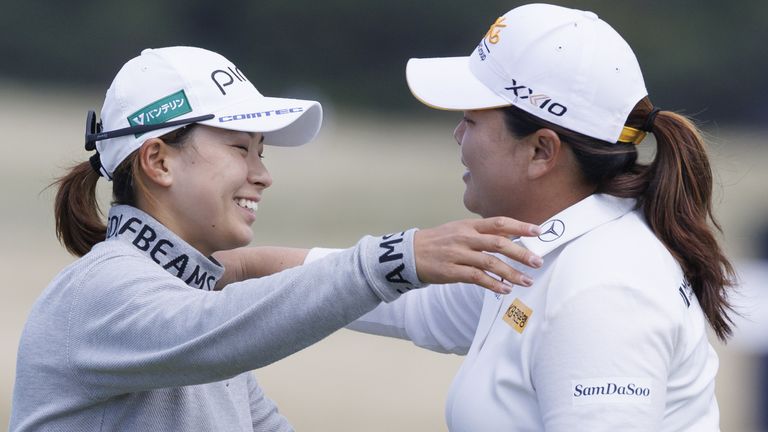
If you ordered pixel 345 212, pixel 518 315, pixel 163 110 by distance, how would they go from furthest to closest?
pixel 345 212
pixel 163 110
pixel 518 315

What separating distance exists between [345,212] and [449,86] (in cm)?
1385

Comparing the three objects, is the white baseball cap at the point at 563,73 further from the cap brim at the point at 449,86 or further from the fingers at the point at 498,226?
the fingers at the point at 498,226

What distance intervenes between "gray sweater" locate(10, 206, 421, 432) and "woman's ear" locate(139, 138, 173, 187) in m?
0.10

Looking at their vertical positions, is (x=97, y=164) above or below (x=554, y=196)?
above

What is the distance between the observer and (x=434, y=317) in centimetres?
373

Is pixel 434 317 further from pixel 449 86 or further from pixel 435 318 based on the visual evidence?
pixel 449 86

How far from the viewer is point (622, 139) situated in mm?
3105

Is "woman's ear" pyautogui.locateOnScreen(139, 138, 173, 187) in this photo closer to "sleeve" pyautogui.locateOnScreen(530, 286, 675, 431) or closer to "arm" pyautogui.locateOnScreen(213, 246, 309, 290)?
"arm" pyautogui.locateOnScreen(213, 246, 309, 290)

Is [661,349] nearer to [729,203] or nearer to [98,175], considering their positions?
[98,175]

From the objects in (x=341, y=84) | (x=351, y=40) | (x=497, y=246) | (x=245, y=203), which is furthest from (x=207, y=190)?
(x=351, y=40)

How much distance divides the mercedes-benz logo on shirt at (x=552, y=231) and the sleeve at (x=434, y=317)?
0.59m

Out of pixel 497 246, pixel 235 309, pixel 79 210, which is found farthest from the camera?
pixel 79 210

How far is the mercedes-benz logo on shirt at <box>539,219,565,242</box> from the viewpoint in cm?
300

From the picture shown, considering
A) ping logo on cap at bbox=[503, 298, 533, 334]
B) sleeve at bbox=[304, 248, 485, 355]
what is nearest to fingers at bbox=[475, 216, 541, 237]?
ping logo on cap at bbox=[503, 298, 533, 334]
